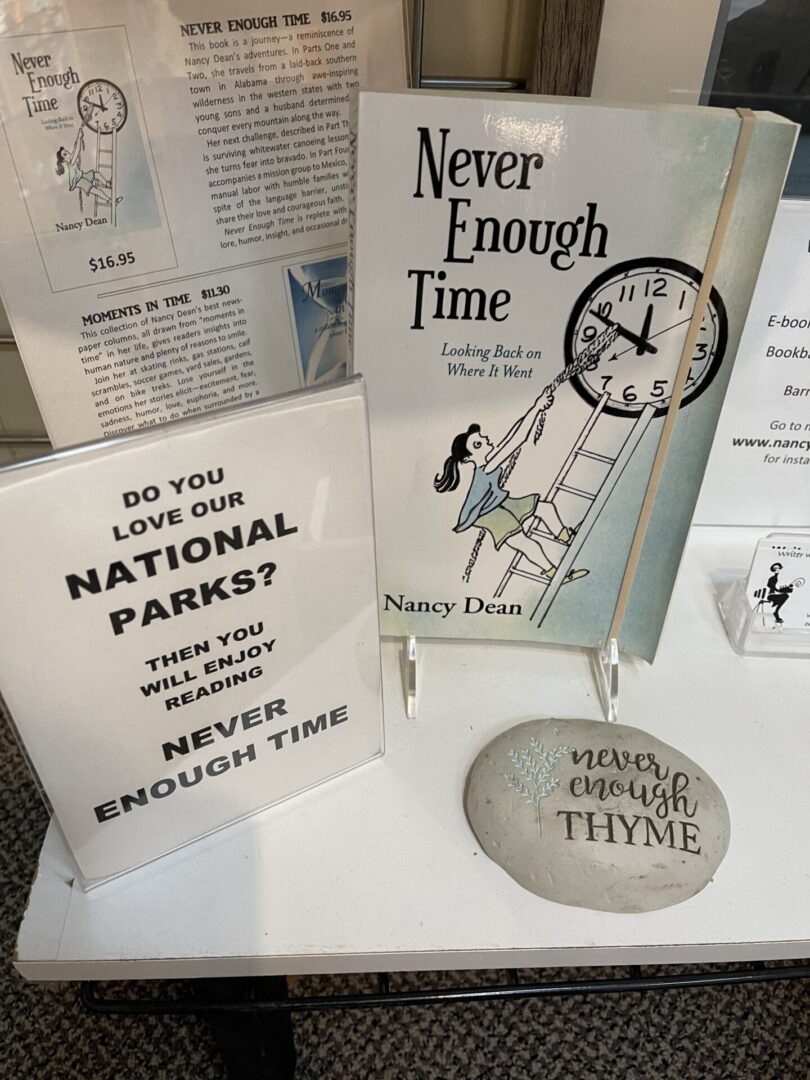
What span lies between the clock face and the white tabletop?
512 millimetres

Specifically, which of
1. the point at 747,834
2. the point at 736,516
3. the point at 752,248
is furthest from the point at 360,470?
the point at 736,516

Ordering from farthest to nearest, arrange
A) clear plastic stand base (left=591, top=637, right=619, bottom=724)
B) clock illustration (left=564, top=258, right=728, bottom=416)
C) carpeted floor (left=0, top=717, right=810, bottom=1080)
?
carpeted floor (left=0, top=717, right=810, bottom=1080) < clear plastic stand base (left=591, top=637, right=619, bottom=724) < clock illustration (left=564, top=258, right=728, bottom=416)

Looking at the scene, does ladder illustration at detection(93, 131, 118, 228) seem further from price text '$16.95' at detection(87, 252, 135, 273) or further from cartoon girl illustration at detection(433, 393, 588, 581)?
cartoon girl illustration at detection(433, 393, 588, 581)

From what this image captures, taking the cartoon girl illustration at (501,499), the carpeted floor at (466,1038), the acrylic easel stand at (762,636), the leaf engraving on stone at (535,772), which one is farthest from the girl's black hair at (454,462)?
the carpeted floor at (466,1038)

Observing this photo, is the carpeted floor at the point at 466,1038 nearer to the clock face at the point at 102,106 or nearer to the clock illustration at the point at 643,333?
the clock illustration at the point at 643,333

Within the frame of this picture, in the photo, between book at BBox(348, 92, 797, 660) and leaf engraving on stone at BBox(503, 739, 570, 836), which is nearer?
book at BBox(348, 92, 797, 660)

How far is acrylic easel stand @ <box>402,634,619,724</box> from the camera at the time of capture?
28.6 inches

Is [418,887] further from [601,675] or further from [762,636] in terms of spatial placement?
[762,636]

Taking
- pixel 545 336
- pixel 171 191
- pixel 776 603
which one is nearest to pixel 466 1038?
pixel 776 603

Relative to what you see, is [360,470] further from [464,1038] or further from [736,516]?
[464,1038]

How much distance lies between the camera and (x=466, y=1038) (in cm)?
101

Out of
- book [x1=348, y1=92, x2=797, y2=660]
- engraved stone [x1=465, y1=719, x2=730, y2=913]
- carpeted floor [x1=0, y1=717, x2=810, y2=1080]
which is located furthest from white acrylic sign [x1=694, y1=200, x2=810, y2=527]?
carpeted floor [x1=0, y1=717, x2=810, y2=1080]

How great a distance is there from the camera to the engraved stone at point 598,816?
0.61m

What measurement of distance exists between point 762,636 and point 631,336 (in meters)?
0.35
